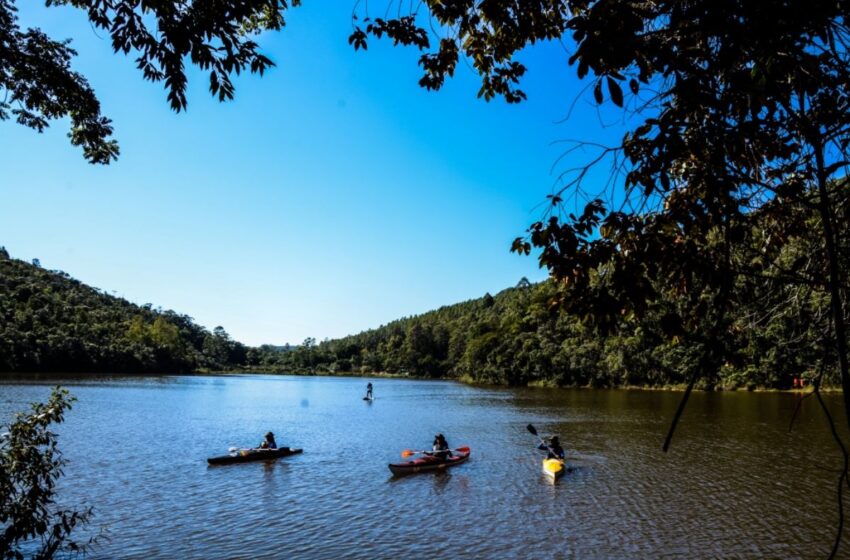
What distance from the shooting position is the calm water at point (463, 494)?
13.3 m

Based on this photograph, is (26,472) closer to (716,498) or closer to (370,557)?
(370,557)

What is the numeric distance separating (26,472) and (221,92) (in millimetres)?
8680

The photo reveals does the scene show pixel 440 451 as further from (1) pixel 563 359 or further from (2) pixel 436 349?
(2) pixel 436 349

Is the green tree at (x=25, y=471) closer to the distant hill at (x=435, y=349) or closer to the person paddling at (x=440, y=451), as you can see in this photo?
the person paddling at (x=440, y=451)

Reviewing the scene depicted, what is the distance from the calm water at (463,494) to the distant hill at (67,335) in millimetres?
73519

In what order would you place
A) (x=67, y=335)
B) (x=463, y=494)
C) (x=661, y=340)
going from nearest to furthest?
(x=661, y=340) → (x=463, y=494) → (x=67, y=335)

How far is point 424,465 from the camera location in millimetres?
21547

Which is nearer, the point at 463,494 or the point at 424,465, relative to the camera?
the point at 463,494

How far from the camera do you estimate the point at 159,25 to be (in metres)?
4.53

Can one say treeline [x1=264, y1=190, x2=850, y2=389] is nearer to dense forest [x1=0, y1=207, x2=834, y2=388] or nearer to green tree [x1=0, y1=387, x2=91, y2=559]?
Answer: dense forest [x1=0, y1=207, x2=834, y2=388]

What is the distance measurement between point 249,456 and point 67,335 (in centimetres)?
9900

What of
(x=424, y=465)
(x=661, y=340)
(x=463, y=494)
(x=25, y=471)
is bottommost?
(x=463, y=494)

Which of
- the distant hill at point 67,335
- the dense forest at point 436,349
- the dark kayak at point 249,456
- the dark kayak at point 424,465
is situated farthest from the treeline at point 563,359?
the distant hill at point 67,335

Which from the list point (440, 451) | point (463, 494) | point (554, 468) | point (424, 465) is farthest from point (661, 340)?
point (440, 451)
